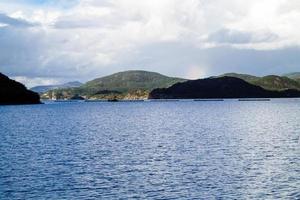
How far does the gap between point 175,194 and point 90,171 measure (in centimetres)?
1624

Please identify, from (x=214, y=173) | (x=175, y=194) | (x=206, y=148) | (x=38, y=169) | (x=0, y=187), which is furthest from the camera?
(x=206, y=148)

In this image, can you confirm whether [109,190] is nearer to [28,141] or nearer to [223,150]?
[223,150]

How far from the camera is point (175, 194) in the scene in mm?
45812

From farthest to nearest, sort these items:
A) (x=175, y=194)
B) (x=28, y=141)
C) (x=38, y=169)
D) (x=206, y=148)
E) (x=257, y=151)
→ 1. (x=28, y=141)
2. (x=206, y=148)
3. (x=257, y=151)
4. (x=38, y=169)
5. (x=175, y=194)

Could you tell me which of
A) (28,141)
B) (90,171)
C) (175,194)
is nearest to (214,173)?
(175,194)

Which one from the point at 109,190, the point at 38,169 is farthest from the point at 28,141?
the point at 109,190

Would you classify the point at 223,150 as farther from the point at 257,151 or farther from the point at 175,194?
the point at 175,194

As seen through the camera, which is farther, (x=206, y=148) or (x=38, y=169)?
(x=206, y=148)

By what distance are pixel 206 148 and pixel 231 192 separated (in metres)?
35.3

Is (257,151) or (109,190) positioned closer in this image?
(109,190)

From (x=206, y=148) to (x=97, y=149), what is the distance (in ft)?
64.2

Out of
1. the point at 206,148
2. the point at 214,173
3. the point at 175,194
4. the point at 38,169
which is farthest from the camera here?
the point at 206,148

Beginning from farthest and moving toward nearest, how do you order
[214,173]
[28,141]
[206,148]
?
[28,141]
[206,148]
[214,173]

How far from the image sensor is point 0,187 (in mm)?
49312
